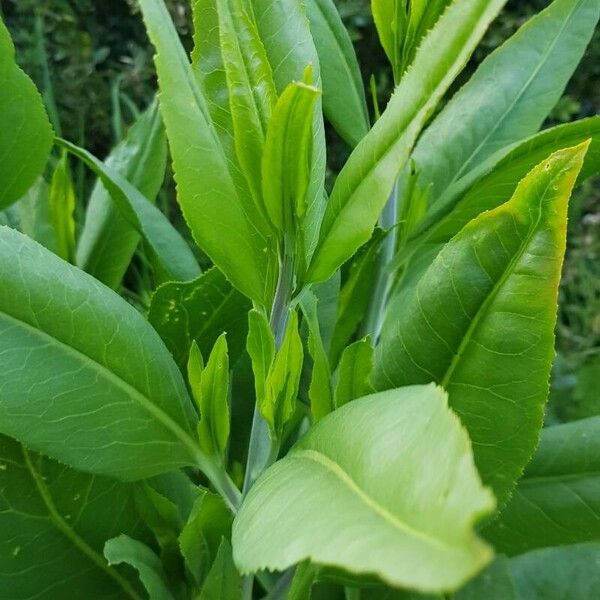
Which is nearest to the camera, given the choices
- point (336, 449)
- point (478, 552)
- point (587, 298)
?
point (478, 552)

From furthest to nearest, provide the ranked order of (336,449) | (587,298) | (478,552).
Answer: (587,298) → (336,449) → (478,552)

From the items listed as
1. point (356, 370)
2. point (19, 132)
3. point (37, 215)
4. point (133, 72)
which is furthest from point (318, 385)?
point (133, 72)

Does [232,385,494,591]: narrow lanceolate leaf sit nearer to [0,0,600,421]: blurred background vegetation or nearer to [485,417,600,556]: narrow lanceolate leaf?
[485,417,600,556]: narrow lanceolate leaf

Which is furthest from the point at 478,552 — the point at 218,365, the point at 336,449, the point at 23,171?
the point at 23,171

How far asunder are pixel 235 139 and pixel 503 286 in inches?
5.6

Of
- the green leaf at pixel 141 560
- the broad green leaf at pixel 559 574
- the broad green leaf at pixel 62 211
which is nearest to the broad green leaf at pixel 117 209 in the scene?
the broad green leaf at pixel 62 211

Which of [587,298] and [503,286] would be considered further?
[587,298]

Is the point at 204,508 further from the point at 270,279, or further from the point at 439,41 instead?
the point at 439,41

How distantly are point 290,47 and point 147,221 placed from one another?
0.63ft

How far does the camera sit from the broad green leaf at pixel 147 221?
0.55 meters

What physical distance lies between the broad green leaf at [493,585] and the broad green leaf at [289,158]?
9.2 inches

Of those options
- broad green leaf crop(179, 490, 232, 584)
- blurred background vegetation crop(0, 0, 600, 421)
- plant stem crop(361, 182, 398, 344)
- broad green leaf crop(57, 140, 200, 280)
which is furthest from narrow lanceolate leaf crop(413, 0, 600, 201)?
blurred background vegetation crop(0, 0, 600, 421)

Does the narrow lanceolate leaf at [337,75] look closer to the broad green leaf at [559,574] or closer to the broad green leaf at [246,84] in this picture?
the broad green leaf at [246,84]

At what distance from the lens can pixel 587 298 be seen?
75.9 inches
